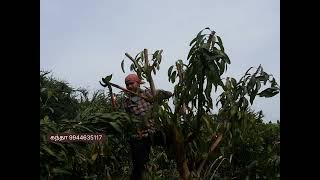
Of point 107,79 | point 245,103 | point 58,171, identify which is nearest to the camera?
point 58,171

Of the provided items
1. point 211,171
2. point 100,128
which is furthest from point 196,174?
point 100,128

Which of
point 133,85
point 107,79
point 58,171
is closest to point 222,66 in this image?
point 133,85

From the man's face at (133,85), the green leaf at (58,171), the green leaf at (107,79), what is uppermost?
the green leaf at (107,79)

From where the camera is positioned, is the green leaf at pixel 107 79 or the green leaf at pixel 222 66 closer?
the green leaf at pixel 222 66

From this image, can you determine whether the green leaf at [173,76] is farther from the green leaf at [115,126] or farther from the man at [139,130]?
the green leaf at [115,126]

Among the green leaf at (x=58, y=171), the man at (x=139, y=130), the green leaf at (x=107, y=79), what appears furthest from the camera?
the man at (x=139, y=130)

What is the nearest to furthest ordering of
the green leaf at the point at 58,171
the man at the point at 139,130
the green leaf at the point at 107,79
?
the green leaf at the point at 58,171, the green leaf at the point at 107,79, the man at the point at 139,130

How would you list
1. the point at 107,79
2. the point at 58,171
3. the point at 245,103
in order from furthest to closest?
the point at 245,103 < the point at 107,79 < the point at 58,171

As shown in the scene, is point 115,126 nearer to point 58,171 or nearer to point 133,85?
point 133,85

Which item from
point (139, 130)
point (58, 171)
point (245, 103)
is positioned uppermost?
point (245, 103)

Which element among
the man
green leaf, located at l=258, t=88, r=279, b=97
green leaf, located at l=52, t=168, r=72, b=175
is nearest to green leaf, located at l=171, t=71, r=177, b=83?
the man

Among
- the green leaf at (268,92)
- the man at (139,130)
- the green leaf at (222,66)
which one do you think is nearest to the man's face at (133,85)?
the man at (139,130)

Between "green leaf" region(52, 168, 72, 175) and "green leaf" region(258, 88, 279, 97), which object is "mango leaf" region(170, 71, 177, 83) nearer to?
"green leaf" region(258, 88, 279, 97)

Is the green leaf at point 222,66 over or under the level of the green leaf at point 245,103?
over
